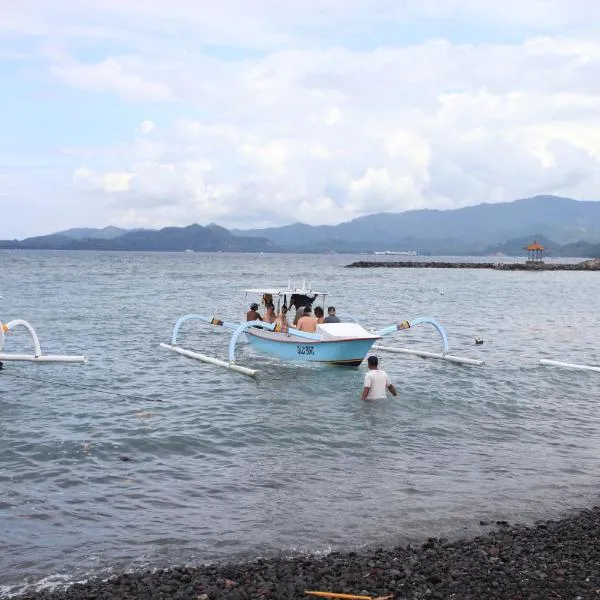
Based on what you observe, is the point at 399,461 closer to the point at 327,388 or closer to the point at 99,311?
the point at 327,388

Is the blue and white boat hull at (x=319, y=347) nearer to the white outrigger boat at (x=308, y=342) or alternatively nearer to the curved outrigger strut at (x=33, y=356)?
the white outrigger boat at (x=308, y=342)

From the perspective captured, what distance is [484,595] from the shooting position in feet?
24.7

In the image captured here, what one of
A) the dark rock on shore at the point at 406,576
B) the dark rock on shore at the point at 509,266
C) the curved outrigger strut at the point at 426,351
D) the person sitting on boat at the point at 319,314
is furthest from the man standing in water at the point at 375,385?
the dark rock on shore at the point at 509,266

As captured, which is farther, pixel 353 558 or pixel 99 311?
pixel 99 311

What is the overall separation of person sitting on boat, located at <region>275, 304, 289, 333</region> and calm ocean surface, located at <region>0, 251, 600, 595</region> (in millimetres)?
1178

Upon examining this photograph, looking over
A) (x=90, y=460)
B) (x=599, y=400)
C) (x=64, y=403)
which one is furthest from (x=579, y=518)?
(x=64, y=403)

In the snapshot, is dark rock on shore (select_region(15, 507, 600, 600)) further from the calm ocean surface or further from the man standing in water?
the man standing in water

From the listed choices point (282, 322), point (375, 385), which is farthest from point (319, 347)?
point (375, 385)

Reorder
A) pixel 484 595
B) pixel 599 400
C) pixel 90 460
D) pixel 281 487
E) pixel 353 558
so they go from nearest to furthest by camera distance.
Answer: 1. pixel 484 595
2. pixel 353 558
3. pixel 281 487
4. pixel 90 460
5. pixel 599 400

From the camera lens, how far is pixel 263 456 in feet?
43.4

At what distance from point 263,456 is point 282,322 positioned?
404 inches

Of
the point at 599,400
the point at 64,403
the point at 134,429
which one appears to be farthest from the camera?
the point at 599,400

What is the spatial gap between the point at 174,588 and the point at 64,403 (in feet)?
34.1

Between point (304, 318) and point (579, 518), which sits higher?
point (304, 318)
